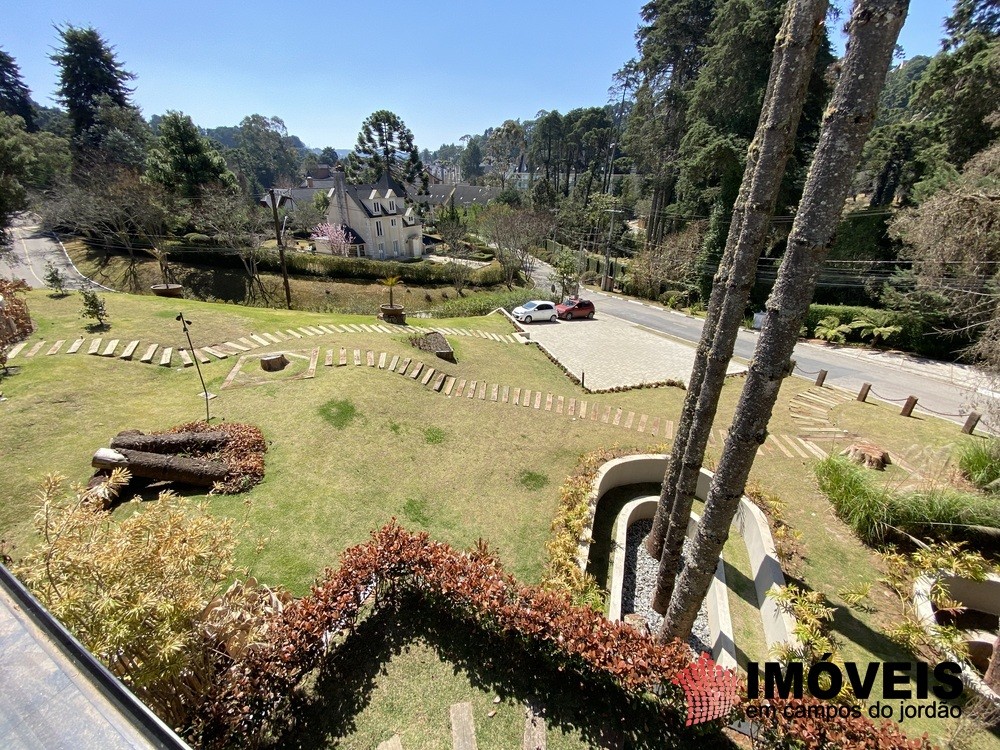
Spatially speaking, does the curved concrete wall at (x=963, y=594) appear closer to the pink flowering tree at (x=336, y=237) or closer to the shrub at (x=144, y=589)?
the shrub at (x=144, y=589)

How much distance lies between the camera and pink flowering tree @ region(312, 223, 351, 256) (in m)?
40.8

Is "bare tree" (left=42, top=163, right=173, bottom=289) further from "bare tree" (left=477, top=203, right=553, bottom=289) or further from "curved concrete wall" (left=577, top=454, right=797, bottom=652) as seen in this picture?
"curved concrete wall" (left=577, top=454, right=797, bottom=652)

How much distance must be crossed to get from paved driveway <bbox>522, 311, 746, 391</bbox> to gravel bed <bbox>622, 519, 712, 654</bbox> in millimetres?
7362

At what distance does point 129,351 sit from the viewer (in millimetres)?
11820

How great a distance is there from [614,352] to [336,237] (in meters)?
33.4

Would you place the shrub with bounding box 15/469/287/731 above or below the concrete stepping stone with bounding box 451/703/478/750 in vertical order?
above

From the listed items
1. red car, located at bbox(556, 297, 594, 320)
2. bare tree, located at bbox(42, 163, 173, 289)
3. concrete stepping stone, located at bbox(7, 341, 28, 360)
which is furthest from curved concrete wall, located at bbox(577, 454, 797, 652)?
bare tree, located at bbox(42, 163, 173, 289)

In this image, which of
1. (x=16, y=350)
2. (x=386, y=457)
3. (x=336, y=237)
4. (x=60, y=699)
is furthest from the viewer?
(x=336, y=237)

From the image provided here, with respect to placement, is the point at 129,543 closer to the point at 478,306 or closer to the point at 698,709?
the point at 698,709

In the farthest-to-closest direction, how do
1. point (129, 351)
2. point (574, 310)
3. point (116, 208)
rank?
point (116, 208) < point (574, 310) < point (129, 351)

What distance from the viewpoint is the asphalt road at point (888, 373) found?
15281mm

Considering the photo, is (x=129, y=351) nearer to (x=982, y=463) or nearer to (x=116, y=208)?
(x=982, y=463)

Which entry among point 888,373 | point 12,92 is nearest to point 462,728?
point 888,373

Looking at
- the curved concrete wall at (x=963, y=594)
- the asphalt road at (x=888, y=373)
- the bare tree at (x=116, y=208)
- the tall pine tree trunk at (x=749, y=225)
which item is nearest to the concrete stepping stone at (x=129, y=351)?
the tall pine tree trunk at (x=749, y=225)
